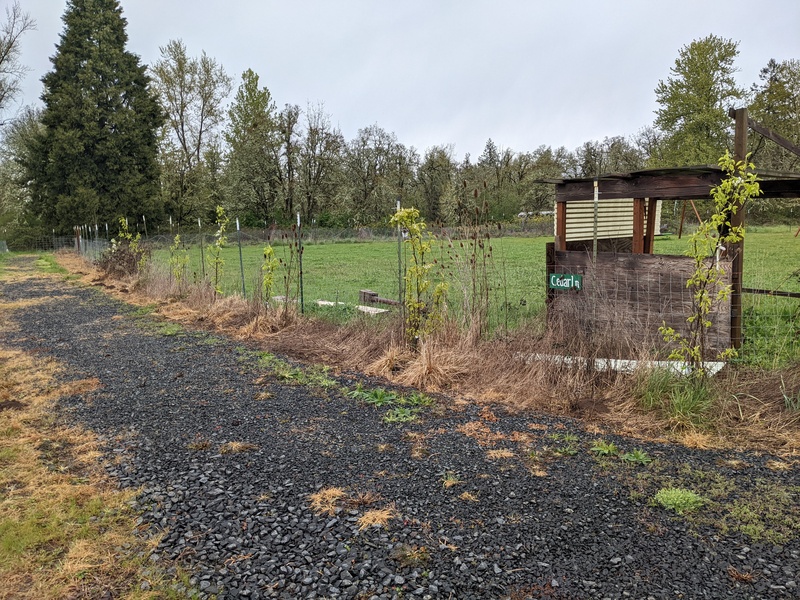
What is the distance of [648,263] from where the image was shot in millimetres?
5832

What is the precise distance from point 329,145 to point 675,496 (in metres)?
38.1

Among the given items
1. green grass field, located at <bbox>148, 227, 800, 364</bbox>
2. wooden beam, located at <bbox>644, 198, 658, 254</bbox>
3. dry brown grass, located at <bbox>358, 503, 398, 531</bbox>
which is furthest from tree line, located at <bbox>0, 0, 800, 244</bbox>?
dry brown grass, located at <bbox>358, 503, 398, 531</bbox>

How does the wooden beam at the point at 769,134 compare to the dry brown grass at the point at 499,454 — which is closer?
the dry brown grass at the point at 499,454

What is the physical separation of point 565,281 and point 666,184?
5.03ft

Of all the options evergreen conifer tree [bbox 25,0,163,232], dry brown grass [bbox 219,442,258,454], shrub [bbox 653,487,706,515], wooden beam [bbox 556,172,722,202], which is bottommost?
dry brown grass [bbox 219,442,258,454]

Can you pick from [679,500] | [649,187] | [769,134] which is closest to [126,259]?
[649,187]

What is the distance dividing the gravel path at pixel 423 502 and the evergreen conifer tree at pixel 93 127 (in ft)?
90.9

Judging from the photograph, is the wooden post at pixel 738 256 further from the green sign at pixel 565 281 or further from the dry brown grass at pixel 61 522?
the dry brown grass at pixel 61 522

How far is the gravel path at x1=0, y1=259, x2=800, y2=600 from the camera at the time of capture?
2.45 metres

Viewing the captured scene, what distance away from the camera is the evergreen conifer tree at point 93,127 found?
27.8 metres

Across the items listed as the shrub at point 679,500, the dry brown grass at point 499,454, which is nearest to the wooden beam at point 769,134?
the shrub at point 679,500

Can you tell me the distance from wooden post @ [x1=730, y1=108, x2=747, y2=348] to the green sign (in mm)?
1591

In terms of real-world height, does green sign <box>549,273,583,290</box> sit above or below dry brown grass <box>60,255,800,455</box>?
above

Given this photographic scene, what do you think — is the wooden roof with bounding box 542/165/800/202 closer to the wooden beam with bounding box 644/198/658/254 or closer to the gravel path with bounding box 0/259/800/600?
the wooden beam with bounding box 644/198/658/254
